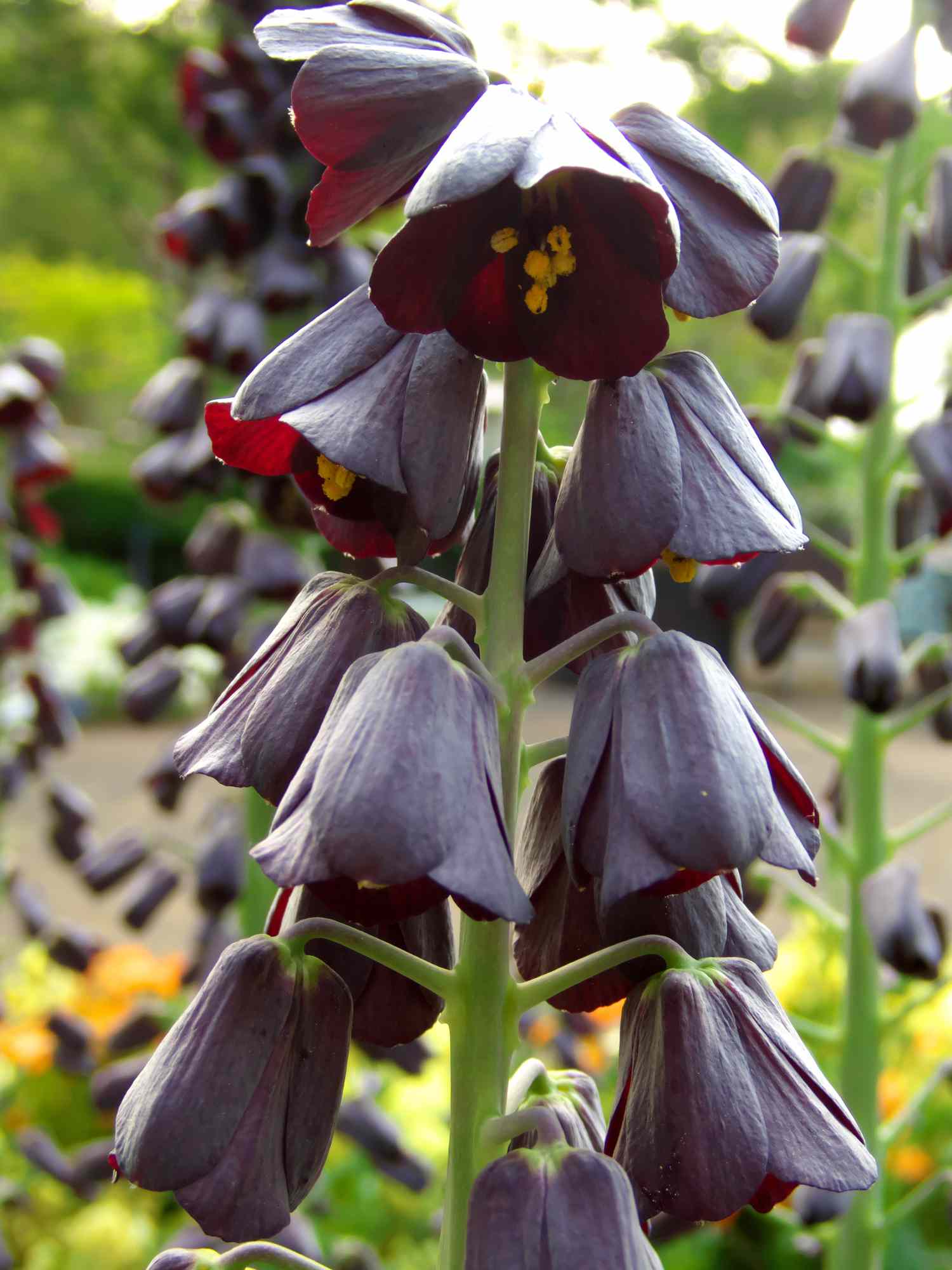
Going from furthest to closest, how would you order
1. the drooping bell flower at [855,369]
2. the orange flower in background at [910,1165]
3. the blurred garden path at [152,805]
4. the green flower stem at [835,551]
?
1. the blurred garden path at [152,805]
2. the orange flower in background at [910,1165]
3. the green flower stem at [835,551]
4. the drooping bell flower at [855,369]

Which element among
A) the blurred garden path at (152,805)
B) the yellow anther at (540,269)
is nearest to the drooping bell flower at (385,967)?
the yellow anther at (540,269)

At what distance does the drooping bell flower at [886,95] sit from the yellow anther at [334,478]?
52.9 inches

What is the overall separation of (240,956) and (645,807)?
0.22 metres

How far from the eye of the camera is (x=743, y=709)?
0.61 metres

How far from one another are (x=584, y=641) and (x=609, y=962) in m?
0.16

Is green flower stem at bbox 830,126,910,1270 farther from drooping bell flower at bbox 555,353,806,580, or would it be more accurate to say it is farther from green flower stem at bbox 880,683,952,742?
drooping bell flower at bbox 555,353,806,580

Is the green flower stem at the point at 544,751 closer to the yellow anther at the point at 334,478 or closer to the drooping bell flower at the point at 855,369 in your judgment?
the yellow anther at the point at 334,478

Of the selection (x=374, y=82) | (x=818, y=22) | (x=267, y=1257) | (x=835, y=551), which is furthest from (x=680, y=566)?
(x=818, y=22)

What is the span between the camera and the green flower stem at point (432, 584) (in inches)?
26.2

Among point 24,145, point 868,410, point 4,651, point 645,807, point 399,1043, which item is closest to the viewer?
point 645,807

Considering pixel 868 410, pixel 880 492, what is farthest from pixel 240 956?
pixel 880 492

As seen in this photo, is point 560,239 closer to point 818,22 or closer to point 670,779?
point 670,779

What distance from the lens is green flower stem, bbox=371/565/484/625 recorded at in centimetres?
67

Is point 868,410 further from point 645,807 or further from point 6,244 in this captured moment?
point 6,244
